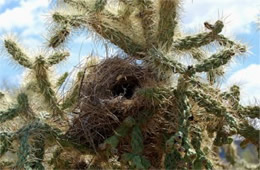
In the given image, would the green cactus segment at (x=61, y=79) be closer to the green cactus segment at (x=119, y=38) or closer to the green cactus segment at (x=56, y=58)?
the green cactus segment at (x=56, y=58)

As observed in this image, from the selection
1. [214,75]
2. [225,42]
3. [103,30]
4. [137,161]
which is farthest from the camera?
[214,75]

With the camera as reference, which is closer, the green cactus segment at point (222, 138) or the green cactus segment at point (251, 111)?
the green cactus segment at point (251, 111)

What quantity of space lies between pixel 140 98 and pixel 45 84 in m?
0.58

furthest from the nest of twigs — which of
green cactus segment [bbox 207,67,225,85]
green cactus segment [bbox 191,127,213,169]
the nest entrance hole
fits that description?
green cactus segment [bbox 207,67,225,85]

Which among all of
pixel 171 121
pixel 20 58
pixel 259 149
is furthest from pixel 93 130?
pixel 259 149

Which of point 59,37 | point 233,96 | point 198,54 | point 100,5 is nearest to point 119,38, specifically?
point 100,5

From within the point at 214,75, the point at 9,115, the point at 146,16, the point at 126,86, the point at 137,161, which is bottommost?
the point at 137,161

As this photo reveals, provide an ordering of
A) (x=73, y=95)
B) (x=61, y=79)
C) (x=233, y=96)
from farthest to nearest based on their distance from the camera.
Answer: (x=61, y=79) → (x=73, y=95) → (x=233, y=96)

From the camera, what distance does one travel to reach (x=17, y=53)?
2875 mm

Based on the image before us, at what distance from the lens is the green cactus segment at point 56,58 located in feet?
9.11

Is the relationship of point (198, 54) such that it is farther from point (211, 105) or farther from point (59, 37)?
point (59, 37)

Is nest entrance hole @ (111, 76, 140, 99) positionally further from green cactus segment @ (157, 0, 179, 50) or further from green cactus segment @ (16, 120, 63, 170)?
green cactus segment @ (16, 120, 63, 170)

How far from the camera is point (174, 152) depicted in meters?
2.35

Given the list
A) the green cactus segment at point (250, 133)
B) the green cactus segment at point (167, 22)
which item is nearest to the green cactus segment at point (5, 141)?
the green cactus segment at point (167, 22)
